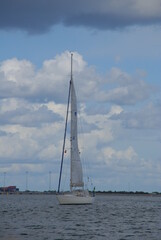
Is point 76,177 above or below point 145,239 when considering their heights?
above

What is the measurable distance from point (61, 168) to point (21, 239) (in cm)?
7090

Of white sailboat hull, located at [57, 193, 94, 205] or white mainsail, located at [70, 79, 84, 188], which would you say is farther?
white mainsail, located at [70, 79, 84, 188]

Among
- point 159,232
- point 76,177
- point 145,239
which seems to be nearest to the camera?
point 145,239

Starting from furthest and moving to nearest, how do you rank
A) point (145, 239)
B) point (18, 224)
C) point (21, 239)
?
point (18, 224)
point (145, 239)
point (21, 239)

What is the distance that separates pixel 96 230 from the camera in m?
69.9

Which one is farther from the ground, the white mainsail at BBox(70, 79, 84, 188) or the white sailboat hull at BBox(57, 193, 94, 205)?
the white mainsail at BBox(70, 79, 84, 188)

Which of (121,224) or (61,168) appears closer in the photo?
(121,224)

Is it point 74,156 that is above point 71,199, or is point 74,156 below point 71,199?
above

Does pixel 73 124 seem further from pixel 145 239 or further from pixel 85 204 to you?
pixel 145 239

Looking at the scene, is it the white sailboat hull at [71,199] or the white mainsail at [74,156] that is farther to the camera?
the white mainsail at [74,156]

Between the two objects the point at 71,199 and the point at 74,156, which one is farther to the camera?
the point at 74,156

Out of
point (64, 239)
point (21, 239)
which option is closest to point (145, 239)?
point (64, 239)

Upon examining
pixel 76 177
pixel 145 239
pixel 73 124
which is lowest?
pixel 145 239

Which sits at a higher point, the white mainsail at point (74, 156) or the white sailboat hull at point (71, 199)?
the white mainsail at point (74, 156)
